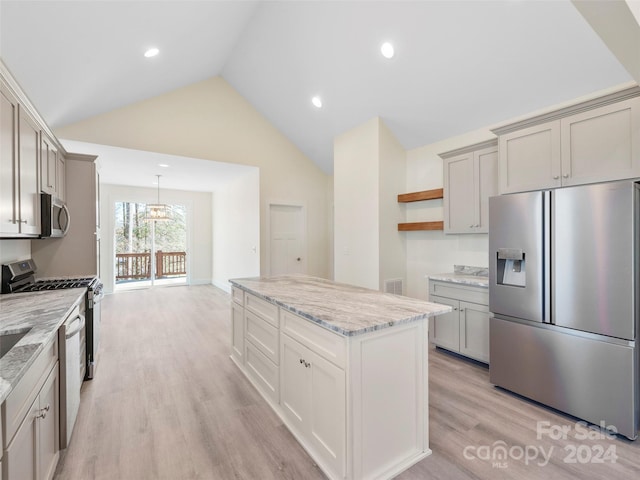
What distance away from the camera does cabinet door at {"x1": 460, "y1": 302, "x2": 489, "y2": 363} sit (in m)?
3.01

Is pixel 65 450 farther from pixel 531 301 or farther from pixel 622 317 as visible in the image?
pixel 622 317

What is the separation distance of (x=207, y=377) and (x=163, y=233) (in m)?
6.16

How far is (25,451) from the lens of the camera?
120 centimetres

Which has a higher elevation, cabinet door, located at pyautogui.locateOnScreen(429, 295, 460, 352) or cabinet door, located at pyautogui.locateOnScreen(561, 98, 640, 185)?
cabinet door, located at pyautogui.locateOnScreen(561, 98, 640, 185)

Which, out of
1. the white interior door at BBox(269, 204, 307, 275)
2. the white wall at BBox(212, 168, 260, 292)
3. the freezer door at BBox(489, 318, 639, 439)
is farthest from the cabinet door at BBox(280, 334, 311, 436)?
the white interior door at BBox(269, 204, 307, 275)

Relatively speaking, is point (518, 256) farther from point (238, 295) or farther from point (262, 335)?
point (238, 295)

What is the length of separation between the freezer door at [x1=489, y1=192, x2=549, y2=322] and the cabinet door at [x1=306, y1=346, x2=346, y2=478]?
5.94ft

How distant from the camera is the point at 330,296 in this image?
2.25 meters

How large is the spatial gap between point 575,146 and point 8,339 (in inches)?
157

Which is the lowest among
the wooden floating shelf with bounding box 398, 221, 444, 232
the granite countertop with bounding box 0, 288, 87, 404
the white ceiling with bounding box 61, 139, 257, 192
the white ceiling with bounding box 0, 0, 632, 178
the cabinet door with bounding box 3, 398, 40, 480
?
the cabinet door with bounding box 3, 398, 40, 480

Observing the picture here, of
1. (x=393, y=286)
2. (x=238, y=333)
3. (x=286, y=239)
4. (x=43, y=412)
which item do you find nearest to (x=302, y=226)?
(x=286, y=239)

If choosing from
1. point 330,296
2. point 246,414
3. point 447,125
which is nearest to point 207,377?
point 246,414

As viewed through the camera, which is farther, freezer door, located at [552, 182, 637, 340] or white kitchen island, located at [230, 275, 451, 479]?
freezer door, located at [552, 182, 637, 340]

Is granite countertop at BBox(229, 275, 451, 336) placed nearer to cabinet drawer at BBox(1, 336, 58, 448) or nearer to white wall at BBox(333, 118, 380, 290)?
cabinet drawer at BBox(1, 336, 58, 448)
